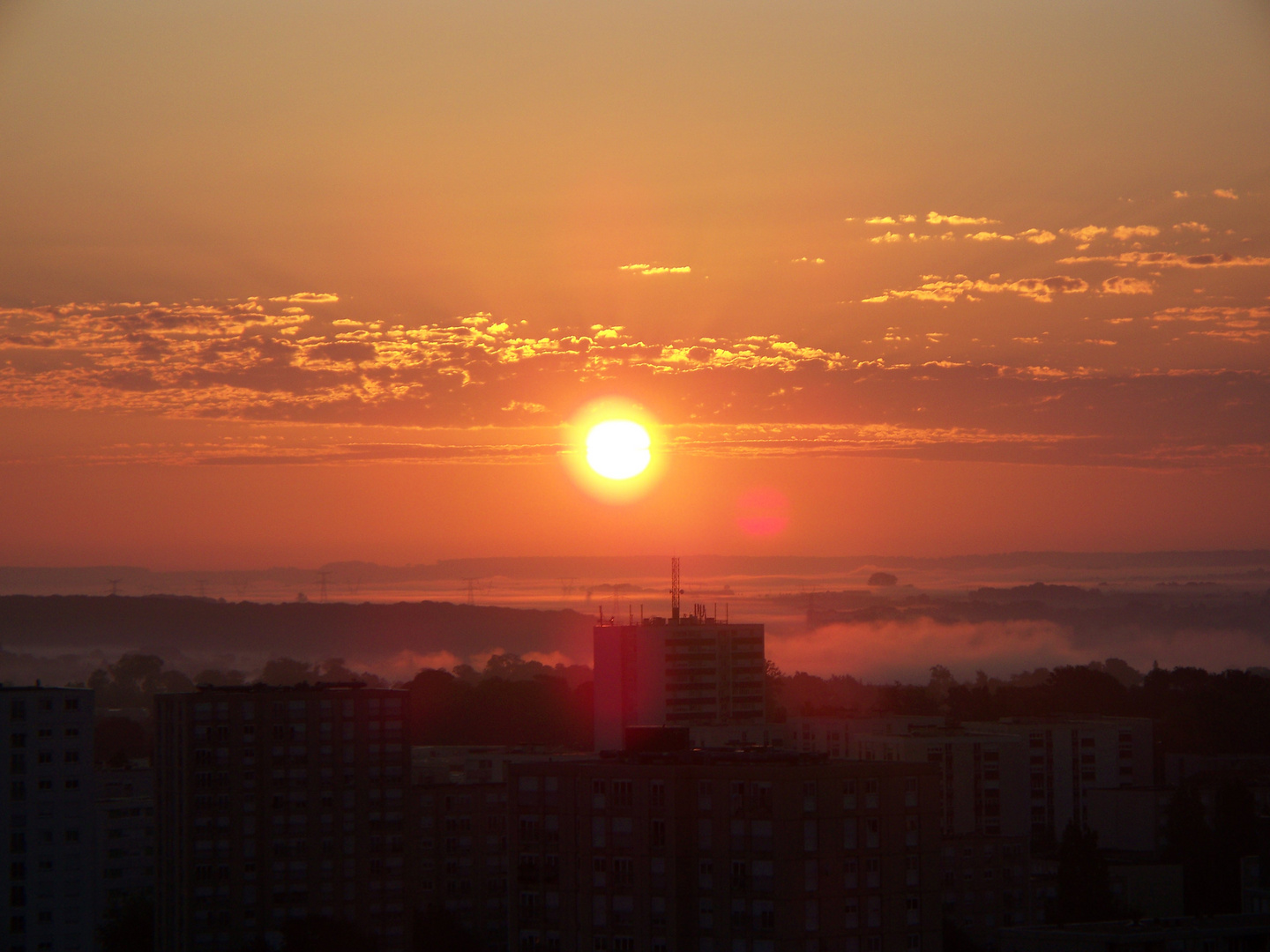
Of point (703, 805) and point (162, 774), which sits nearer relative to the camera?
point (703, 805)

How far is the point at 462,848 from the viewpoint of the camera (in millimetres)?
77812

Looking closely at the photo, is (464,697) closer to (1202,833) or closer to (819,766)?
(1202,833)

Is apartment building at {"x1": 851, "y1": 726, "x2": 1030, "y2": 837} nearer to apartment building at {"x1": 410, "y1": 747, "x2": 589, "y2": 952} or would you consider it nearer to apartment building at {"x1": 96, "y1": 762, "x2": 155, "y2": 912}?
apartment building at {"x1": 410, "y1": 747, "x2": 589, "y2": 952}

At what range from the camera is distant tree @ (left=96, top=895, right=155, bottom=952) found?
7312cm

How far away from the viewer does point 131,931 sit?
73.9 m

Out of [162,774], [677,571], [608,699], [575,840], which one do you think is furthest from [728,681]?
[575,840]

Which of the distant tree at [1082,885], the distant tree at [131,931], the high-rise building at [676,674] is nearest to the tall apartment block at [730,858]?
the distant tree at [1082,885]

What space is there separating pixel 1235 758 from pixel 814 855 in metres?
85.8

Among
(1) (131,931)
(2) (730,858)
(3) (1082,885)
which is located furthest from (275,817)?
(3) (1082,885)

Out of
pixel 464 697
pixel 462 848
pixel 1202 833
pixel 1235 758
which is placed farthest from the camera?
pixel 464 697

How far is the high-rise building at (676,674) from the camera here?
153 m

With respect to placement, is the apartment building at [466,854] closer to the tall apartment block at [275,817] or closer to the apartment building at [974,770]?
the tall apartment block at [275,817]

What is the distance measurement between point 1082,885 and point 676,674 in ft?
287

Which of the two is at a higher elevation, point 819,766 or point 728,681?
point 728,681
